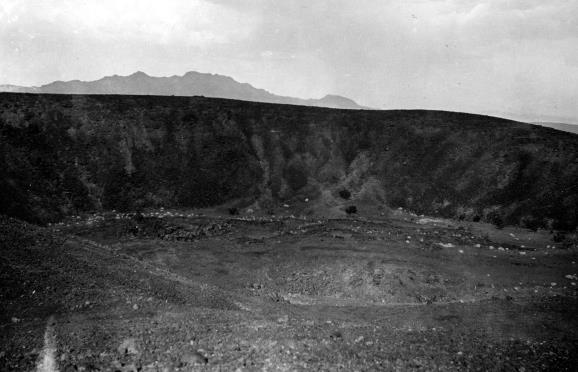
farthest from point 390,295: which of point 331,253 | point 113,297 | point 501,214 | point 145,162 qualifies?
point 145,162

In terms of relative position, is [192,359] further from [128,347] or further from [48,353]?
[48,353]

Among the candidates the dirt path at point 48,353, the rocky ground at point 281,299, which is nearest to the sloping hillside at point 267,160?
the rocky ground at point 281,299

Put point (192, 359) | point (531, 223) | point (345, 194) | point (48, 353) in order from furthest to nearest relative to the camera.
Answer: point (345, 194)
point (531, 223)
point (192, 359)
point (48, 353)

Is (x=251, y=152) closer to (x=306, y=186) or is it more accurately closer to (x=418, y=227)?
(x=306, y=186)

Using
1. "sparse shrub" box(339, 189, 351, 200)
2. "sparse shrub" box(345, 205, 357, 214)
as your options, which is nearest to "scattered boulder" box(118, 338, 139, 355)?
"sparse shrub" box(345, 205, 357, 214)

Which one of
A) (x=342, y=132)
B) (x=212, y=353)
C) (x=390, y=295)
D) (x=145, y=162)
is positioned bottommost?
(x=390, y=295)

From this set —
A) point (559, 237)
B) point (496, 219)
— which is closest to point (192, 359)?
point (559, 237)

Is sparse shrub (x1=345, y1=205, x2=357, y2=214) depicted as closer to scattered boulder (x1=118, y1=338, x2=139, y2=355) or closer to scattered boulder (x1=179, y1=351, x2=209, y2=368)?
scattered boulder (x1=179, y1=351, x2=209, y2=368)
